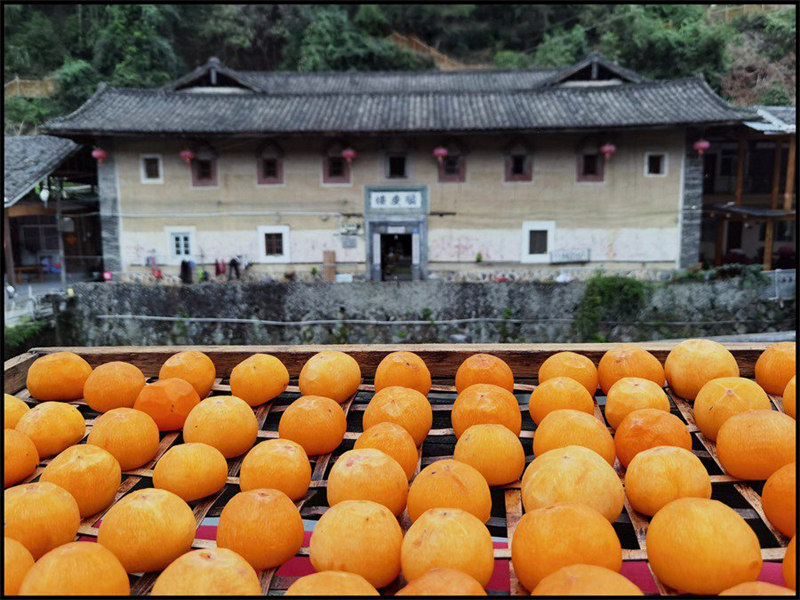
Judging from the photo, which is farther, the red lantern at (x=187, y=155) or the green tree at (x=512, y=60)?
the green tree at (x=512, y=60)

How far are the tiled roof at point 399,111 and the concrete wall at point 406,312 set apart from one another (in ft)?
14.0

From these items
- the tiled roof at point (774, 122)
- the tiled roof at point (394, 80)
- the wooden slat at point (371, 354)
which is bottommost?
the wooden slat at point (371, 354)

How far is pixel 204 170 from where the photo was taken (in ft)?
50.6

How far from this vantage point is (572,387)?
253 cm

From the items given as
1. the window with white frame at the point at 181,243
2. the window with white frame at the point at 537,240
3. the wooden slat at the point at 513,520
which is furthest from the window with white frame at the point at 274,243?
the wooden slat at the point at 513,520

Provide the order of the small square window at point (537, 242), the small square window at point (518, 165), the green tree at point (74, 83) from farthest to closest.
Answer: the green tree at point (74, 83)
the small square window at point (537, 242)
the small square window at point (518, 165)

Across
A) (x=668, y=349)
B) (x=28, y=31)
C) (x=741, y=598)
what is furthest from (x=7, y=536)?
(x=28, y=31)

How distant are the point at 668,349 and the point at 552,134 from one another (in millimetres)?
12561

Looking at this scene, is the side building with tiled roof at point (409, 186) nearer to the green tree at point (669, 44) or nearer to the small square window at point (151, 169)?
the small square window at point (151, 169)

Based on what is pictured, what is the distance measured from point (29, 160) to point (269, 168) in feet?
20.8

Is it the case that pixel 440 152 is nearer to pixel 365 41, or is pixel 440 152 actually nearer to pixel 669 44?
pixel 669 44

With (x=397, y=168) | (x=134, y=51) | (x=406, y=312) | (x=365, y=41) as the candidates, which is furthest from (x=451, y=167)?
(x=134, y=51)

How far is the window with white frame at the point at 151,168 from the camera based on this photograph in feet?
50.3

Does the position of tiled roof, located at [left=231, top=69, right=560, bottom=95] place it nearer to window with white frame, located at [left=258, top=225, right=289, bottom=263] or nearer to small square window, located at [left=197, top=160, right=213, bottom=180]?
small square window, located at [left=197, top=160, right=213, bottom=180]
